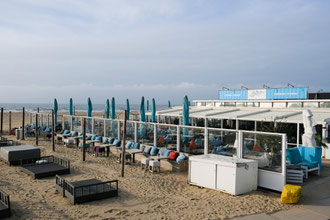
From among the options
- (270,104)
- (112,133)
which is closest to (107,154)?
(112,133)

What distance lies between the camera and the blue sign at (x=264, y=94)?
2077 centimetres

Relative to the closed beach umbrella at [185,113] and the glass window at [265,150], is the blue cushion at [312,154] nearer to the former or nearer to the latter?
the glass window at [265,150]

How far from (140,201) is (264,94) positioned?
17.6 m

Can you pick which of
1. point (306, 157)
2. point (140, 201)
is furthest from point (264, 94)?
point (140, 201)

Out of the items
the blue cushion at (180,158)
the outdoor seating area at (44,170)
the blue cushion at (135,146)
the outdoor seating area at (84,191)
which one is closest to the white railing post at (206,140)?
the blue cushion at (180,158)

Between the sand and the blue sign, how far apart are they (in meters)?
13.7

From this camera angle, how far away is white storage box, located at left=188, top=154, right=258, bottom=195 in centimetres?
849

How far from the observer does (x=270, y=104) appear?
2058cm

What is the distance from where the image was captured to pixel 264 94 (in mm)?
22734

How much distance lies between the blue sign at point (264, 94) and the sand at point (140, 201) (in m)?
13.7

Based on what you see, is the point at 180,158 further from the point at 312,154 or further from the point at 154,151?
the point at 312,154

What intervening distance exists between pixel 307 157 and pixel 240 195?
4.34m

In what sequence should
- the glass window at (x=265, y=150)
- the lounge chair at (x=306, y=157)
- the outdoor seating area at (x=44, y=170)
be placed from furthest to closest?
the lounge chair at (x=306, y=157)
the outdoor seating area at (x=44, y=170)
the glass window at (x=265, y=150)

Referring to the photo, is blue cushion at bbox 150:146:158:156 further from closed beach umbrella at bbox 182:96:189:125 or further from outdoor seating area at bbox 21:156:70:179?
outdoor seating area at bbox 21:156:70:179
